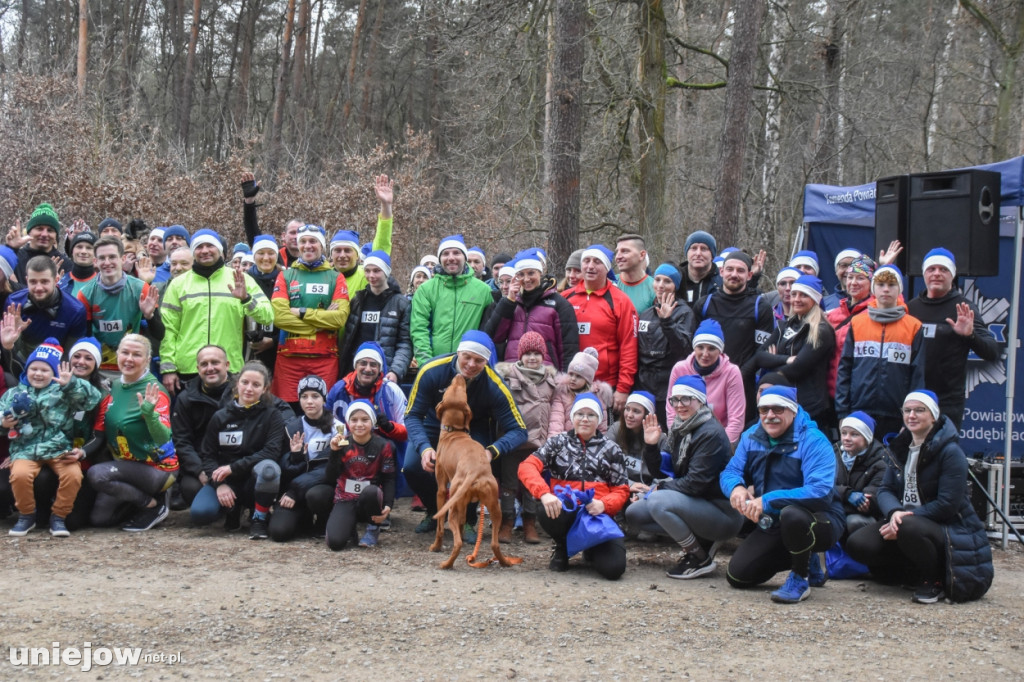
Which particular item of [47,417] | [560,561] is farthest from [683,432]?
[47,417]

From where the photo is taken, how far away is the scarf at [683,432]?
6469 millimetres

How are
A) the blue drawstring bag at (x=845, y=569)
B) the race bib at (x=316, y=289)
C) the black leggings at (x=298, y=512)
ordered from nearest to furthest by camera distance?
the blue drawstring bag at (x=845, y=569), the black leggings at (x=298, y=512), the race bib at (x=316, y=289)

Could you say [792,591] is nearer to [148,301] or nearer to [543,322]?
[543,322]

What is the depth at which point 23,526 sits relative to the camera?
6.97m

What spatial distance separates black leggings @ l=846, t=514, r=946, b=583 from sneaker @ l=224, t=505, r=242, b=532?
167 inches

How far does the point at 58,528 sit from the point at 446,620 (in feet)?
10.7

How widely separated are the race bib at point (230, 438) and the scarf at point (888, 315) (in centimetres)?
457

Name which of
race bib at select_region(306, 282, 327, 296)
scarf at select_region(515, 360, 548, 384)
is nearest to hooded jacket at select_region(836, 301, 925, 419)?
scarf at select_region(515, 360, 548, 384)

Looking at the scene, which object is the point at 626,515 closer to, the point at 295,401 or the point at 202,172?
the point at 295,401

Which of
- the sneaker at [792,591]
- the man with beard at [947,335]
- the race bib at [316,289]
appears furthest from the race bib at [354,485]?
the man with beard at [947,335]

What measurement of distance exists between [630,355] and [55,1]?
24778 mm

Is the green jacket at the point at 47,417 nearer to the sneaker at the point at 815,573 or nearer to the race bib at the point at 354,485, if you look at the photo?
the race bib at the point at 354,485

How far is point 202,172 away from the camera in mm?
17578

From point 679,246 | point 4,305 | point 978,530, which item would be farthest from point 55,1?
point 978,530
